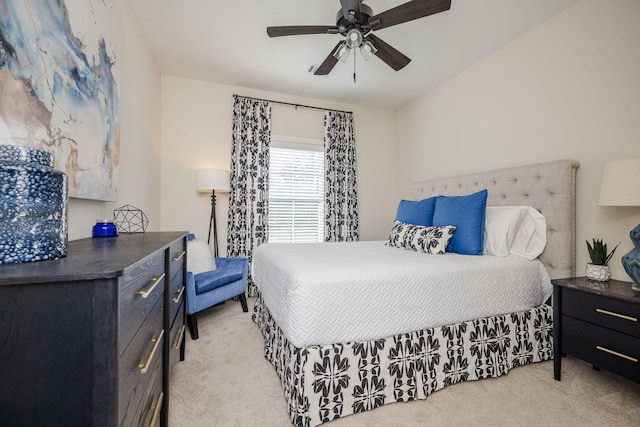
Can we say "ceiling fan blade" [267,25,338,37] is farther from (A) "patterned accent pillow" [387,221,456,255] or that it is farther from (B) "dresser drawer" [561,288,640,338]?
(B) "dresser drawer" [561,288,640,338]

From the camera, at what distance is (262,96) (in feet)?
12.2

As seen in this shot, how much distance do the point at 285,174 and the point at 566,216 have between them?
305 centimetres

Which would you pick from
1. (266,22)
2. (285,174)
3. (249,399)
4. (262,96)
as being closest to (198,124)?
(262,96)

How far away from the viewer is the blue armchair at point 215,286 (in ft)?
7.48

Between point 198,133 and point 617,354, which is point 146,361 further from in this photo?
point 198,133

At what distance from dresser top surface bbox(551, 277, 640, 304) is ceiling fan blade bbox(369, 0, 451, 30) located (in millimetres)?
1921

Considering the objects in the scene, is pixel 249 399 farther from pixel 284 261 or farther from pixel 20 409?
pixel 20 409

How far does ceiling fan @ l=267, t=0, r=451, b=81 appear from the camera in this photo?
1.70 metres

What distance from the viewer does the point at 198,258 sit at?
8.26ft

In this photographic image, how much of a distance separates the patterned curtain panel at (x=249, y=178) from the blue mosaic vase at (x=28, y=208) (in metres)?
2.72

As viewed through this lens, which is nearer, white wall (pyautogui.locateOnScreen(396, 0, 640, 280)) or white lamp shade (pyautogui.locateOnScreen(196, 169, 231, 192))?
white wall (pyautogui.locateOnScreen(396, 0, 640, 280))

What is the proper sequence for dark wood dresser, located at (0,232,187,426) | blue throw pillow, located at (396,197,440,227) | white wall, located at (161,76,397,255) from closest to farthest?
dark wood dresser, located at (0,232,187,426) → blue throw pillow, located at (396,197,440,227) → white wall, located at (161,76,397,255)

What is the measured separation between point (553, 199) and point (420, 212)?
1.03 m

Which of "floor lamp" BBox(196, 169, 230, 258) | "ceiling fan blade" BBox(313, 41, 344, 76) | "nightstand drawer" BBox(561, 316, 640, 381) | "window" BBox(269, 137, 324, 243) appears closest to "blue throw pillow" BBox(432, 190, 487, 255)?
"nightstand drawer" BBox(561, 316, 640, 381)
